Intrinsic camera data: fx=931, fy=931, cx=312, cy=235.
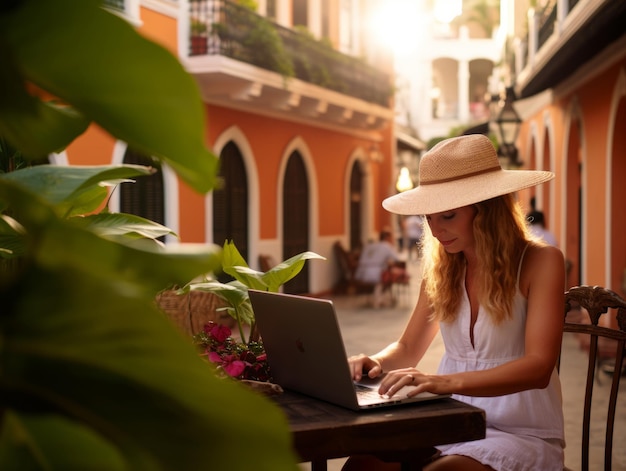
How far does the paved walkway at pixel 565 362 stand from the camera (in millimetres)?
5715

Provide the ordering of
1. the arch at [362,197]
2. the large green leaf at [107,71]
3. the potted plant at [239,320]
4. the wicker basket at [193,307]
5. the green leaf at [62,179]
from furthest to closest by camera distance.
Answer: the arch at [362,197] → the wicker basket at [193,307] → the potted plant at [239,320] → the green leaf at [62,179] → the large green leaf at [107,71]

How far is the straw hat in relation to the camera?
267 cm

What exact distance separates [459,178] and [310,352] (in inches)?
36.2

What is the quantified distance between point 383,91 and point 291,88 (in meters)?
5.32

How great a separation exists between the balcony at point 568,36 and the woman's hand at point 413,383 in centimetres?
647

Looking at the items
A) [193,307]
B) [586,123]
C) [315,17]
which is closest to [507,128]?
[586,123]

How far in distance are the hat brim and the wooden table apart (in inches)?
27.9

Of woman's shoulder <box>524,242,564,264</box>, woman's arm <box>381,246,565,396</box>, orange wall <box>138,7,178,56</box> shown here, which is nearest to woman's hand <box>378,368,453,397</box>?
woman's arm <box>381,246,565,396</box>

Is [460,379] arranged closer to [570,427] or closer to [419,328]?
[419,328]

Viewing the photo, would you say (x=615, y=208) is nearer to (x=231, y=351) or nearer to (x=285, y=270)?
(x=285, y=270)

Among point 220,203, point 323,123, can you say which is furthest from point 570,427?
point 323,123

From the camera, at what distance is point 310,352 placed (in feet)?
6.95

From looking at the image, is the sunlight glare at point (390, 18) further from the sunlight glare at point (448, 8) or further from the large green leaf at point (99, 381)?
the large green leaf at point (99, 381)

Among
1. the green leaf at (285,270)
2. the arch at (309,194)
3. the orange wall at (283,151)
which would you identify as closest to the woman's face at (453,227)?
the green leaf at (285,270)
